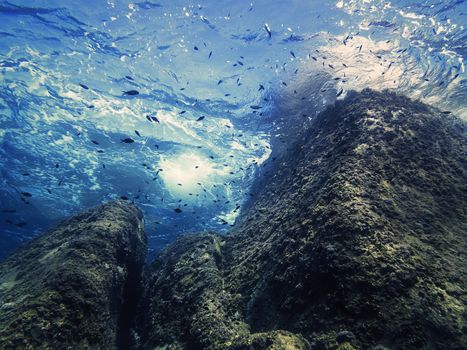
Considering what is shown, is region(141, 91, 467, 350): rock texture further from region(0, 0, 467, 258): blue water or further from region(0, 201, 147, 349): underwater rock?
region(0, 0, 467, 258): blue water

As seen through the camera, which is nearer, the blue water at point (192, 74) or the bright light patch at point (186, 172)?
the blue water at point (192, 74)

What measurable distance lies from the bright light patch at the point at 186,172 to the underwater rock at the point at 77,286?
1194 cm

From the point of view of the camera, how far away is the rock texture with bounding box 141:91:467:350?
12.1ft

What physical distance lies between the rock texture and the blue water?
3.78m

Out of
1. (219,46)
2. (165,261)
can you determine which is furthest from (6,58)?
(165,261)

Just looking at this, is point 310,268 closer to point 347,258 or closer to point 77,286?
point 347,258

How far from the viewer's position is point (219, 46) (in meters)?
14.5

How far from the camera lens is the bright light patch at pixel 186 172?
21016 mm

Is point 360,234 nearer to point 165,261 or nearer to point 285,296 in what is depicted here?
point 285,296

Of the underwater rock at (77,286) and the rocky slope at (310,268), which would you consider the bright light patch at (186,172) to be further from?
the rocky slope at (310,268)

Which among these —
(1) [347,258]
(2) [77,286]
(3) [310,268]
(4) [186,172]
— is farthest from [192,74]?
(1) [347,258]

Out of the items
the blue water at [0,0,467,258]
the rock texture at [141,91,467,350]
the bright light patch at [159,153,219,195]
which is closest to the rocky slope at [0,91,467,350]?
the rock texture at [141,91,467,350]

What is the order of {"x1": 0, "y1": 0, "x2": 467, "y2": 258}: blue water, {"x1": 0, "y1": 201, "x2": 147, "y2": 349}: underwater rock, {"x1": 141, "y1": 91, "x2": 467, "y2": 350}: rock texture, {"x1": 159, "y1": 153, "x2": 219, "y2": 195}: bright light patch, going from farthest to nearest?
{"x1": 159, "y1": 153, "x2": 219, "y2": 195}: bright light patch < {"x1": 0, "y1": 0, "x2": 467, "y2": 258}: blue water < {"x1": 0, "y1": 201, "x2": 147, "y2": 349}: underwater rock < {"x1": 141, "y1": 91, "x2": 467, "y2": 350}: rock texture

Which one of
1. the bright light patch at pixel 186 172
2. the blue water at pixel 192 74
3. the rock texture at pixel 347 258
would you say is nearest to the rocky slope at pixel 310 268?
the rock texture at pixel 347 258
